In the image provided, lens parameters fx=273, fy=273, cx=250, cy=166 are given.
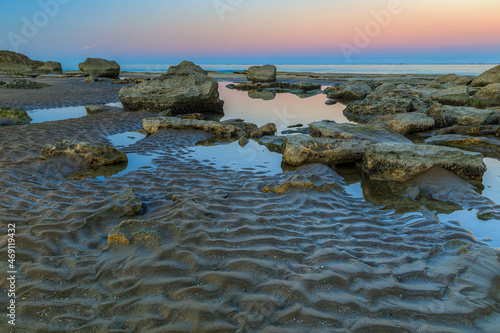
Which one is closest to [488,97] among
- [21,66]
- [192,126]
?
A: [192,126]

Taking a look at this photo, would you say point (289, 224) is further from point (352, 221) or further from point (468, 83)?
point (468, 83)

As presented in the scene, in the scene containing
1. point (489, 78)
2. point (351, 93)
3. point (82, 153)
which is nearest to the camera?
point (82, 153)

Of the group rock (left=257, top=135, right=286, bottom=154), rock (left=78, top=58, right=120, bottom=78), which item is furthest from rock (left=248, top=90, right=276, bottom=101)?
rock (left=78, top=58, right=120, bottom=78)

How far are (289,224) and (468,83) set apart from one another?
29.8 meters

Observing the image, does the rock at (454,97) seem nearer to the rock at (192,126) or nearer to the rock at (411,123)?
the rock at (411,123)

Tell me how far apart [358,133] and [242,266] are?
6883mm

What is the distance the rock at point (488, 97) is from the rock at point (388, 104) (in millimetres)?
3824

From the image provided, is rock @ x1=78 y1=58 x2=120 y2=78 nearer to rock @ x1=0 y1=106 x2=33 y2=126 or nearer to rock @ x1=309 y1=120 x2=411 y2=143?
rock @ x1=0 y1=106 x2=33 y2=126

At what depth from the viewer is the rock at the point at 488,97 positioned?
610 inches

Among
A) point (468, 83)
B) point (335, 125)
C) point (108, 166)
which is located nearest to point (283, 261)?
point (108, 166)

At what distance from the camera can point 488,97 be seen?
1600cm

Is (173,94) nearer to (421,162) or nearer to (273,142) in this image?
(273,142)

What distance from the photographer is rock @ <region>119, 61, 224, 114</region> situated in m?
14.2

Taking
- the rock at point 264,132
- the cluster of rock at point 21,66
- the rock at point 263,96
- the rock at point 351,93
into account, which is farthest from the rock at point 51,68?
the rock at point 264,132
